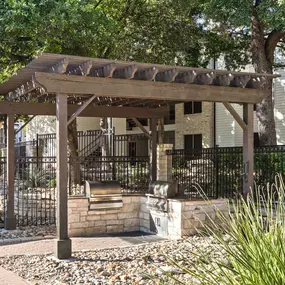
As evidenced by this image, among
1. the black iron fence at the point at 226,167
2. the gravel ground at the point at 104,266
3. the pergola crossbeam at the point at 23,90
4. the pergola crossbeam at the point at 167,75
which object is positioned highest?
the pergola crossbeam at the point at 167,75

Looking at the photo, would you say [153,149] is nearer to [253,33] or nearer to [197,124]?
[253,33]

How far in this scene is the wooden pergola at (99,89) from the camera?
24.1 ft

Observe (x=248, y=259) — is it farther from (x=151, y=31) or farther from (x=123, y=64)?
(x=151, y=31)

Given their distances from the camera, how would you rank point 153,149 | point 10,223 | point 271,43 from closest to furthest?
point 10,223 < point 153,149 < point 271,43

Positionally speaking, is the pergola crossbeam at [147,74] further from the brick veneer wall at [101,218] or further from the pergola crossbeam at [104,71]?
the brick veneer wall at [101,218]

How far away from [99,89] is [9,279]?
143 inches

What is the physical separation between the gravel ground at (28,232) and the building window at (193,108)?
560 inches

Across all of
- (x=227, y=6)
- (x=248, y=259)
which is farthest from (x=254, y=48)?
(x=248, y=259)

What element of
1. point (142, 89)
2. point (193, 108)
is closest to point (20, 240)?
point (142, 89)

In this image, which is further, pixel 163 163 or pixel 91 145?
pixel 91 145

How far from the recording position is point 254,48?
15.3m

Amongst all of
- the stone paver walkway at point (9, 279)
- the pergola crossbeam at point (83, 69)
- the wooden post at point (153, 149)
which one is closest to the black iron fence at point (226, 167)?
the wooden post at point (153, 149)

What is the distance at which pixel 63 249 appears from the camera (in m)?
7.18

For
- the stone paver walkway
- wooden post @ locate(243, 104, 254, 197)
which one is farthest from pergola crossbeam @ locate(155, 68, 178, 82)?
the stone paver walkway
